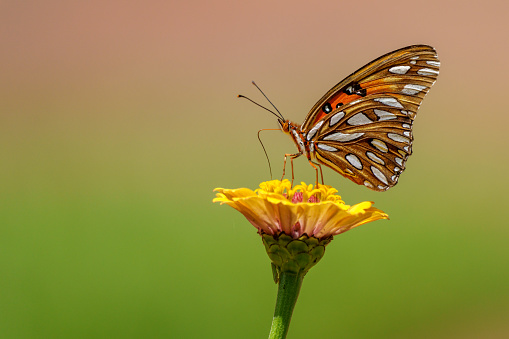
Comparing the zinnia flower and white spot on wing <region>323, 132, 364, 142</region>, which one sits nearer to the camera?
the zinnia flower

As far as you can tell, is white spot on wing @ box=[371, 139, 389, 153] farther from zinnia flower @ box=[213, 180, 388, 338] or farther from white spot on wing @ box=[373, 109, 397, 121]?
zinnia flower @ box=[213, 180, 388, 338]

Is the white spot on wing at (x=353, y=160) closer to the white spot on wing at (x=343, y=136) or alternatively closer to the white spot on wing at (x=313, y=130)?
the white spot on wing at (x=343, y=136)

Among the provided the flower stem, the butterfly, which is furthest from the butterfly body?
the flower stem

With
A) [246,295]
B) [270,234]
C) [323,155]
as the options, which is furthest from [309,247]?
[246,295]

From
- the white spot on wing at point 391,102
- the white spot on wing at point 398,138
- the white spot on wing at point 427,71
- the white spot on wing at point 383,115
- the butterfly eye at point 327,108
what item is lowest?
the white spot on wing at point 398,138

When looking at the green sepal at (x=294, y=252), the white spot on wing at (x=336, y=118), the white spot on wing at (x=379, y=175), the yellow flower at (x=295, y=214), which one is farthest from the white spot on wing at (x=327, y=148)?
the green sepal at (x=294, y=252)

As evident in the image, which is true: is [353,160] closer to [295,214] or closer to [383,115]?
[383,115]

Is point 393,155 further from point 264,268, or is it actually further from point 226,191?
point 264,268
